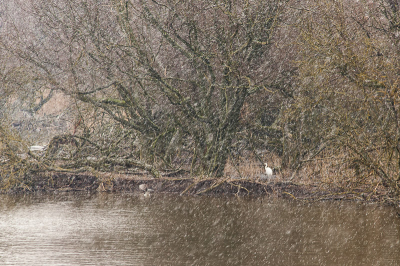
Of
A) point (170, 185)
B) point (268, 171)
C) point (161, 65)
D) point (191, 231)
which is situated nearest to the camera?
point (191, 231)

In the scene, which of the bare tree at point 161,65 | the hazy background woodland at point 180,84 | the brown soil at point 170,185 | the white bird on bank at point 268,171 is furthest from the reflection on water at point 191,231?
the bare tree at point 161,65

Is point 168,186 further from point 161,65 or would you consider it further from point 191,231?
point 191,231

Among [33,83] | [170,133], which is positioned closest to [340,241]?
[170,133]

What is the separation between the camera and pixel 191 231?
1146 cm

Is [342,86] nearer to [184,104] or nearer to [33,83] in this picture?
[184,104]

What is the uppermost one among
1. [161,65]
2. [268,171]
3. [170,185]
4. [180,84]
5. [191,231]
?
[161,65]

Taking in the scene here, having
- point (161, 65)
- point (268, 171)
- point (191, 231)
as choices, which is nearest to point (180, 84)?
point (161, 65)

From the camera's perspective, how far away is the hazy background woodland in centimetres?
1563

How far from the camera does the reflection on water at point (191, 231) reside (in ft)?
30.4

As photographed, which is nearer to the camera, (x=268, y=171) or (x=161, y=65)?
(x=268, y=171)

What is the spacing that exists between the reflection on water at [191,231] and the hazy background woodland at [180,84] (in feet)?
5.62

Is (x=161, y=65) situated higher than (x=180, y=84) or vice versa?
(x=161, y=65)

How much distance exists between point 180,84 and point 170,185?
10.4 feet

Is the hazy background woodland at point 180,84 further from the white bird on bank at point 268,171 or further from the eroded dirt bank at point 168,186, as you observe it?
the white bird on bank at point 268,171
